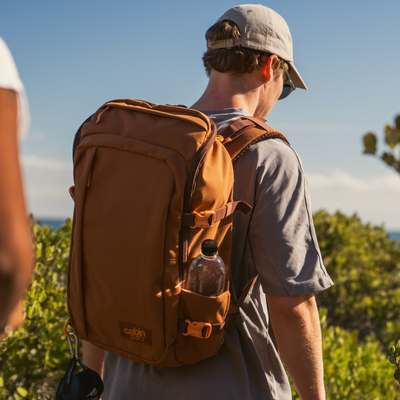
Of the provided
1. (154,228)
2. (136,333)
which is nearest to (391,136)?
(154,228)

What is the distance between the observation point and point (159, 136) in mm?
1498

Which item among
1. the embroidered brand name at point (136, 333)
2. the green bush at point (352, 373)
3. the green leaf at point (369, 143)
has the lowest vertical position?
the green bush at point (352, 373)

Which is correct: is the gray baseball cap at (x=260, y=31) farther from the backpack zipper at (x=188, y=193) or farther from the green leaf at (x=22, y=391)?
the green leaf at (x=22, y=391)

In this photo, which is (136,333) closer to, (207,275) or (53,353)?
(207,275)

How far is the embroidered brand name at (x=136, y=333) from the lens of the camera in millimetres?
1476

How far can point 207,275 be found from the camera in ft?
4.86

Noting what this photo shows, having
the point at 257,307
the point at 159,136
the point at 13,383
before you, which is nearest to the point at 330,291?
the point at 13,383

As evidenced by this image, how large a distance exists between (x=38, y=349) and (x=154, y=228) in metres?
2.48

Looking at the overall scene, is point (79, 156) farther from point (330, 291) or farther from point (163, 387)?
point (330, 291)

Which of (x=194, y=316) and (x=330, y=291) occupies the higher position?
(x=194, y=316)

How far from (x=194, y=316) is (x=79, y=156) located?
68 centimetres

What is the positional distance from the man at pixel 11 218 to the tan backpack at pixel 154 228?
0.73m

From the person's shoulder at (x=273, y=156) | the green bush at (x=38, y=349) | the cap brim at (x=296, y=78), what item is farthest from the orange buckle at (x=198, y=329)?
the green bush at (x=38, y=349)

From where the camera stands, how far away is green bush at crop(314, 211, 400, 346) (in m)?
6.68
